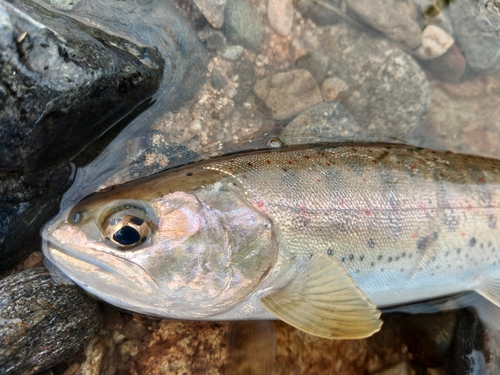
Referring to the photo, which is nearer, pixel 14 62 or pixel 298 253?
pixel 14 62

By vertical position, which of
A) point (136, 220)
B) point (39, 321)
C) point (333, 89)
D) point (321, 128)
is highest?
point (333, 89)

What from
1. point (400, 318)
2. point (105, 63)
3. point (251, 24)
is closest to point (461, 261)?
point (400, 318)

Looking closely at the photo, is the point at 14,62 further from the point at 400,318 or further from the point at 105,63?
the point at 400,318

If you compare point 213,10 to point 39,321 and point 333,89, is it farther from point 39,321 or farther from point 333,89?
point 39,321

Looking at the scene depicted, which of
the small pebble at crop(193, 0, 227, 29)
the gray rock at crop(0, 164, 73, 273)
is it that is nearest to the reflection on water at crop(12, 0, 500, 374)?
the small pebble at crop(193, 0, 227, 29)

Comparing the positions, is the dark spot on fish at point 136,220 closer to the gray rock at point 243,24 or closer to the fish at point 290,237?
the fish at point 290,237

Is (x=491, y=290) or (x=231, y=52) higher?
(x=231, y=52)

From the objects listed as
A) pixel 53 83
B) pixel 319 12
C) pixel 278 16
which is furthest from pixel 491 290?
pixel 53 83
